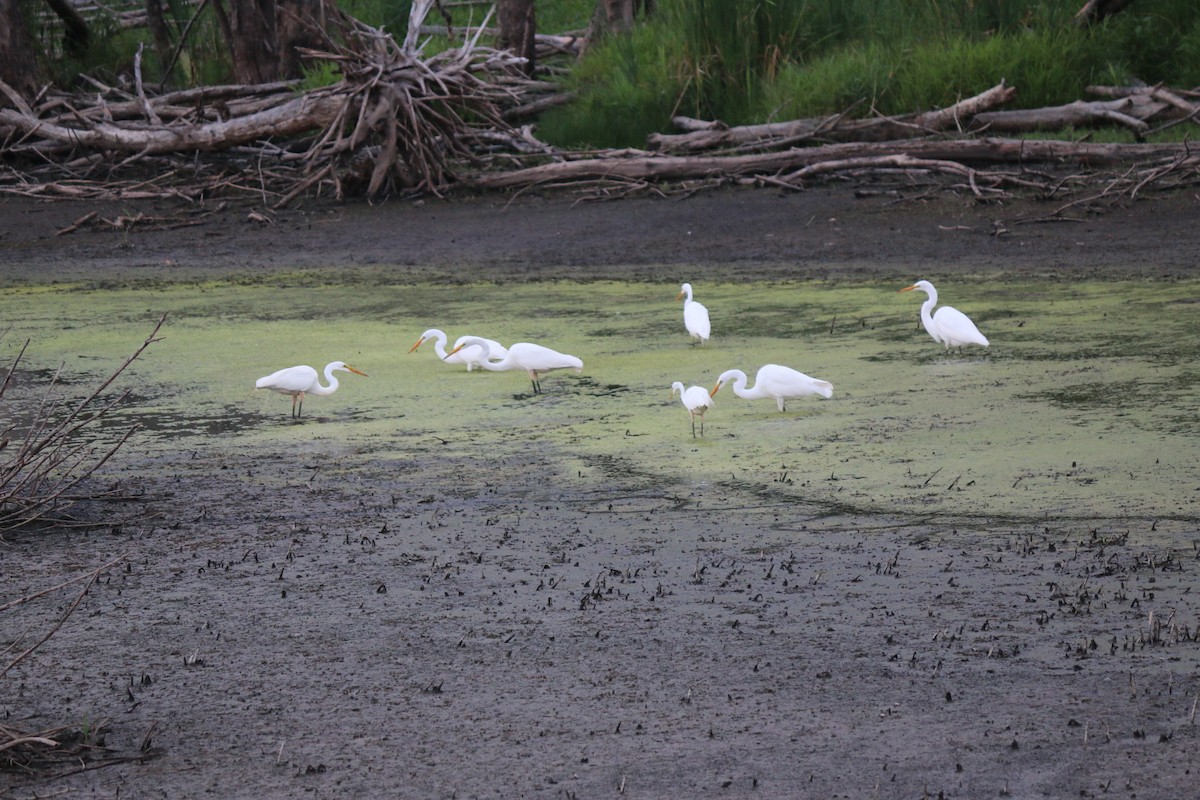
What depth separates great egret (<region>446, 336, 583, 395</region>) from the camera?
6.80m

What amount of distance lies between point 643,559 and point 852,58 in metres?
8.79

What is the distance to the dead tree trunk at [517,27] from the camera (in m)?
14.8

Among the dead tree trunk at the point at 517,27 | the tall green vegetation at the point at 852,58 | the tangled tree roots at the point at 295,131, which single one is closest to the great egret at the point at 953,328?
the tall green vegetation at the point at 852,58

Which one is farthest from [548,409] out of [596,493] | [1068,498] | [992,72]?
[992,72]

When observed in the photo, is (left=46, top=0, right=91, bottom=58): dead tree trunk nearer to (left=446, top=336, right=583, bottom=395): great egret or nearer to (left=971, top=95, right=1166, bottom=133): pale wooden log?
(left=971, top=95, right=1166, bottom=133): pale wooden log

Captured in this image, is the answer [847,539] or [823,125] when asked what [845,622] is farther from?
[823,125]

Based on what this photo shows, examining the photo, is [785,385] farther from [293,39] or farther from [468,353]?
[293,39]

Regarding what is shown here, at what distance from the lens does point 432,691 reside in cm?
349

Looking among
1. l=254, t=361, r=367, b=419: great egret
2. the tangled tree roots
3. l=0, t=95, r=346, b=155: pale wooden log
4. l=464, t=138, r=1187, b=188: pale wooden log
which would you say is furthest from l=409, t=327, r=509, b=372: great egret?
l=0, t=95, r=346, b=155: pale wooden log

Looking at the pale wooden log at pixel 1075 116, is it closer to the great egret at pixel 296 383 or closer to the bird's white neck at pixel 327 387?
the bird's white neck at pixel 327 387

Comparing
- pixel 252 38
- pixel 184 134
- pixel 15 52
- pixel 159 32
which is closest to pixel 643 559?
pixel 184 134

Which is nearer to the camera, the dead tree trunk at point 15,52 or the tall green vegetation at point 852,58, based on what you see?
the tall green vegetation at point 852,58

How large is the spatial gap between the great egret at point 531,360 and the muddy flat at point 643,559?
11 centimetres

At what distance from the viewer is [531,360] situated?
6.82 meters
